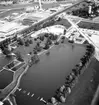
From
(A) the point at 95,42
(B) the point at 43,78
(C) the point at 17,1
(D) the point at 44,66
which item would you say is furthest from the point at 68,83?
(C) the point at 17,1

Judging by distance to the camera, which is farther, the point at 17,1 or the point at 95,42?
the point at 17,1

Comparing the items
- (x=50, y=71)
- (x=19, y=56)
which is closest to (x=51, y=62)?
(x=50, y=71)

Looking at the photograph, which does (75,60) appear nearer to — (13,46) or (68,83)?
(68,83)

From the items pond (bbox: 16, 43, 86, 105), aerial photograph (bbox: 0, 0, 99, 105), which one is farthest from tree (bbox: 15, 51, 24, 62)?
pond (bbox: 16, 43, 86, 105)

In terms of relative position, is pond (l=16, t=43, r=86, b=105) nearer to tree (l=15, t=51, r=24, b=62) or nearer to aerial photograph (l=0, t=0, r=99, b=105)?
aerial photograph (l=0, t=0, r=99, b=105)

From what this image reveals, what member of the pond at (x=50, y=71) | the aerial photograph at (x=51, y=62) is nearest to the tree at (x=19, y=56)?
the aerial photograph at (x=51, y=62)

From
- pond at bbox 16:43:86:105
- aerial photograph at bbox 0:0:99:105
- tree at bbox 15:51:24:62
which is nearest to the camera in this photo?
aerial photograph at bbox 0:0:99:105

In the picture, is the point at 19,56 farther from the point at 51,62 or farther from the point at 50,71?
the point at 50,71

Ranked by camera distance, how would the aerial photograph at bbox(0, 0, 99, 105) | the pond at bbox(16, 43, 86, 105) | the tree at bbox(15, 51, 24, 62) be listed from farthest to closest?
1. the tree at bbox(15, 51, 24, 62)
2. the pond at bbox(16, 43, 86, 105)
3. the aerial photograph at bbox(0, 0, 99, 105)
